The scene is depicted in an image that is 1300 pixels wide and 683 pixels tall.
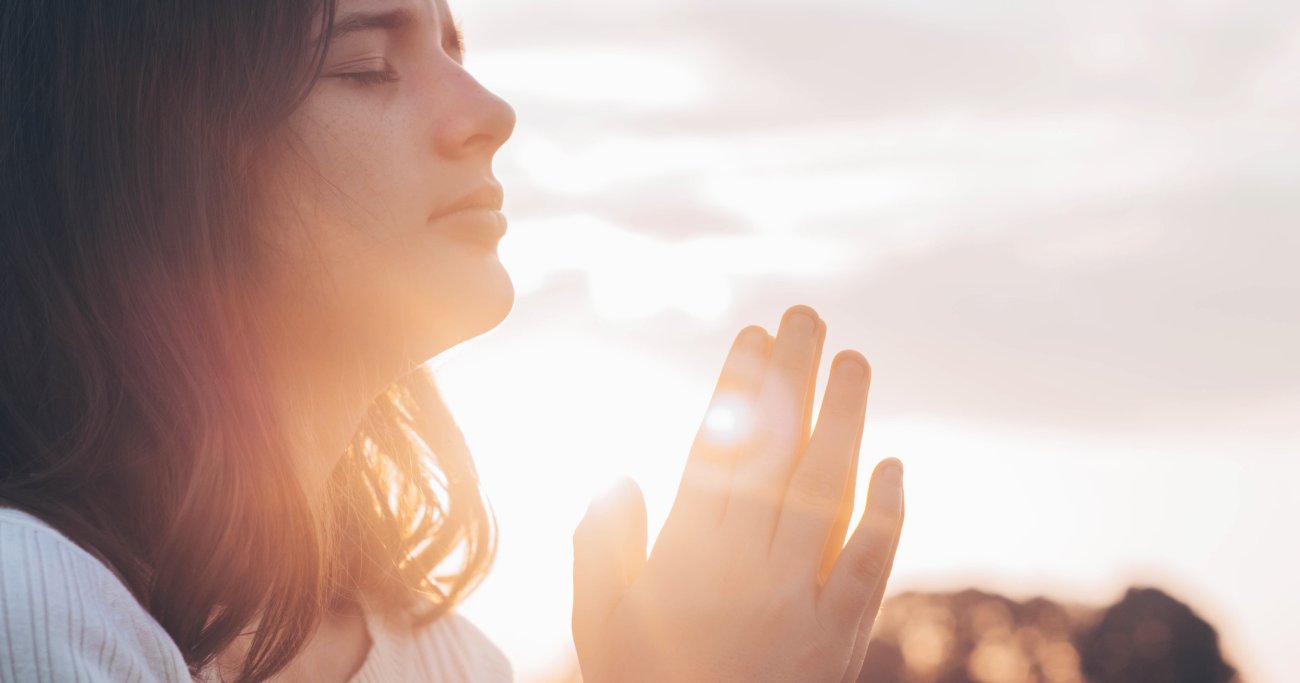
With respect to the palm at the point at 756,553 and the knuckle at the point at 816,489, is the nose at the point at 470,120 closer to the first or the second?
the palm at the point at 756,553

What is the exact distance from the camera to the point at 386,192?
9.97 ft

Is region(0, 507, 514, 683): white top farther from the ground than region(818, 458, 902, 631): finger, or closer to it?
closer to it

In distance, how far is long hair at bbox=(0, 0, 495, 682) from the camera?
2607 mm

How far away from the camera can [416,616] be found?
4.14m

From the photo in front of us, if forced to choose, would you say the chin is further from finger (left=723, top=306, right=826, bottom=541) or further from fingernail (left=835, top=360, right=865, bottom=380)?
fingernail (left=835, top=360, right=865, bottom=380)

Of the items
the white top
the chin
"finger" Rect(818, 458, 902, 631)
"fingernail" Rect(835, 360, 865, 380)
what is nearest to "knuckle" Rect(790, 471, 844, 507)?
"finger" Rect(818, 458, 902, 631)

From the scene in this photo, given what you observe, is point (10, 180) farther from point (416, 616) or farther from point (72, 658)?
point (416, 616)

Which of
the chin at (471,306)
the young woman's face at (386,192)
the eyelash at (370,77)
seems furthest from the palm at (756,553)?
the eyelash at (370,77)

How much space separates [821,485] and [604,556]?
23.1 inches

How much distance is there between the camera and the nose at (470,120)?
3098 millimetres

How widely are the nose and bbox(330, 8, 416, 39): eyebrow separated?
215mm

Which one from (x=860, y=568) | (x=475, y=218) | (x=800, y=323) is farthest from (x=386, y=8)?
(x=860, y=568)

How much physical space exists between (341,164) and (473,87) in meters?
0.48

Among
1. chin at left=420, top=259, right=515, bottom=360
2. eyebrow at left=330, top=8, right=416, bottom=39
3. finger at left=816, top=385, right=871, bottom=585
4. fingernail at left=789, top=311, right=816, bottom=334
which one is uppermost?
eyebrow at left=330, top=8, right=416, bottom=39
